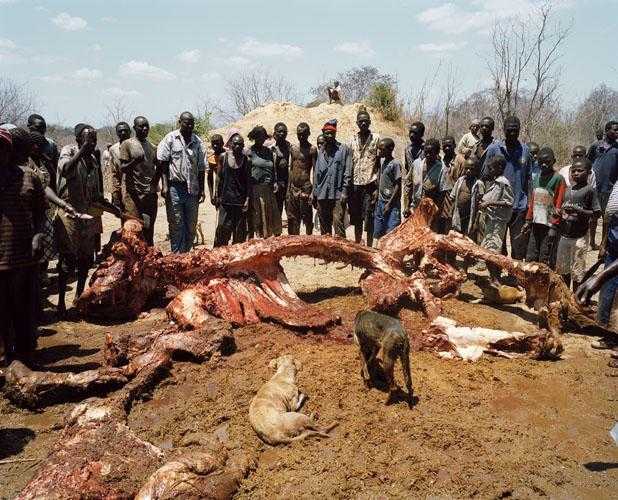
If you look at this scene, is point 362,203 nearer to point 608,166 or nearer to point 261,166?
point 261,166

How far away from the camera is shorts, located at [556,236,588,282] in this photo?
6.66 meters

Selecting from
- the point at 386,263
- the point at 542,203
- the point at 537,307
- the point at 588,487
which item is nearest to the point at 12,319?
the point at 386,263

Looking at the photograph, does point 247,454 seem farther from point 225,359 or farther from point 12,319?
point 12,319

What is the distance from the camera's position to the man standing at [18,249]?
445 centimetres

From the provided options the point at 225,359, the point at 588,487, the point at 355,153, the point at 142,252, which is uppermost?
the point at 355,153

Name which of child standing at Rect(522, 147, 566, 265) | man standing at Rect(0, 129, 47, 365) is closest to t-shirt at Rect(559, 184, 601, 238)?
child standing at Rect(522, 147, 566, 265)

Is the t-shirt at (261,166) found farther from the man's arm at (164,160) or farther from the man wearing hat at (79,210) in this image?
the man wearing hat at (79,210)

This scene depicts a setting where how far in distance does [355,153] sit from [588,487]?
20.7ft

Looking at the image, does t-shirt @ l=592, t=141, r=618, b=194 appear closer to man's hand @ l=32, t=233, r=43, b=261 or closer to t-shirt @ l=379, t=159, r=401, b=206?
t-shirt @ l=379, t=159, r=401, b=206

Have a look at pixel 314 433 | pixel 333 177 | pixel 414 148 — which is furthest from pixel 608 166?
pixel 314 433

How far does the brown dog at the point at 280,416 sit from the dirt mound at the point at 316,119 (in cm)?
1704

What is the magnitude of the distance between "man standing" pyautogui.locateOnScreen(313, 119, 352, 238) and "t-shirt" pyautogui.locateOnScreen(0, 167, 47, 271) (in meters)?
4.60

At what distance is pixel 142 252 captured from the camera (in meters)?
5.70

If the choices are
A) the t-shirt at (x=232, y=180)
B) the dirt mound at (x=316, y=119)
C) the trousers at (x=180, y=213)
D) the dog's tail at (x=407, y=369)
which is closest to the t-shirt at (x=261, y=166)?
the t-shirt at (x=232, y=180)
